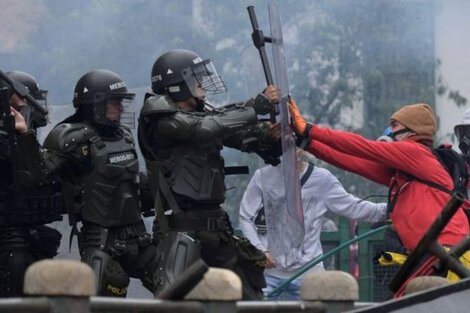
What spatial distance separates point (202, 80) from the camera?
9625mm

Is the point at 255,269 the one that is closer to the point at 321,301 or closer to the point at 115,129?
the point at 115,129

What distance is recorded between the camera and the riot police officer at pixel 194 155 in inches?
365

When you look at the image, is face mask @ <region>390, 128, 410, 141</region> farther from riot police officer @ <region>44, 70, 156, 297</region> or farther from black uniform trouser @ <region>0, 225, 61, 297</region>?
black uniform trouser @ <region>0, 225, 61, 297</region>

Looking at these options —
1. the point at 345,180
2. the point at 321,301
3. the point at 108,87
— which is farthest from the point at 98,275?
the point at 345,180

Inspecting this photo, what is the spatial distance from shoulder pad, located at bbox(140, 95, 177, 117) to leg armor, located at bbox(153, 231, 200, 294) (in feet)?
2.23

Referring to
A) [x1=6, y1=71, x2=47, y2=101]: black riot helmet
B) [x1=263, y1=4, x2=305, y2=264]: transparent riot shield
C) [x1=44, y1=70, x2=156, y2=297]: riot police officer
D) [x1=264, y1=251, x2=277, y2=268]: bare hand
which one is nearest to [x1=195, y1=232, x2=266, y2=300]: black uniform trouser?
[x1=263, y1=4, x2=305, y2=264]: transparent riot shield

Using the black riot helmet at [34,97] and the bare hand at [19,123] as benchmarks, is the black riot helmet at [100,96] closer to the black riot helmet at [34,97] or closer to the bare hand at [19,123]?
the black riot helmet at [34,97]

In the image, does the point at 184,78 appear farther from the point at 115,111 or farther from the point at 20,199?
the point at 20,199

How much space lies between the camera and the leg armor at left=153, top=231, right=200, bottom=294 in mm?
9250

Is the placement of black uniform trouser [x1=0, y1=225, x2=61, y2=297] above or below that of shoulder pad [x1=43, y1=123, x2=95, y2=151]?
below

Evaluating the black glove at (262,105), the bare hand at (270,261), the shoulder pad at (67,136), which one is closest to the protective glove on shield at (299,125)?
the black glove at (262,105)

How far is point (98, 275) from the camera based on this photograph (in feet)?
32.0

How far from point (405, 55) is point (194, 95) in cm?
1056

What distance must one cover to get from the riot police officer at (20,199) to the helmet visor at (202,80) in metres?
0.94
